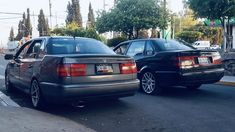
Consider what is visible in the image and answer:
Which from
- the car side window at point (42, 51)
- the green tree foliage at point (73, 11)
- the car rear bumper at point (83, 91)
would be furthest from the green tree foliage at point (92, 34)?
the green tree foliage at point (73, 11)

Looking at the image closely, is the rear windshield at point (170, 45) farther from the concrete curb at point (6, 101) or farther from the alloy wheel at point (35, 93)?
the concrete curb at point (6, 101)

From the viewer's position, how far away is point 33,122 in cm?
577

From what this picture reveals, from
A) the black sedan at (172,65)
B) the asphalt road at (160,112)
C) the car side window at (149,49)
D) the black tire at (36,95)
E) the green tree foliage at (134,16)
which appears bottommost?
the asphalt road at (160,112)

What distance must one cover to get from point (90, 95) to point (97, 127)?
0.84 meters

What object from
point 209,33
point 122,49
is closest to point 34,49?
point 122,49

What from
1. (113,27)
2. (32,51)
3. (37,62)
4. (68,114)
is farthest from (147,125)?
(113,27)

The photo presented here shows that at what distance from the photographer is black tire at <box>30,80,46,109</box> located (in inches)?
273

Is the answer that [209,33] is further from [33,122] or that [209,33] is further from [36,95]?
[33,122]

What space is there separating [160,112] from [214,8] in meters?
10.4

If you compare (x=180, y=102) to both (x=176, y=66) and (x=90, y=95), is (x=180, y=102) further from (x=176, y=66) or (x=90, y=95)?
(x=90, y=95)

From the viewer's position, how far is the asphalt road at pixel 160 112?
18.6 ft

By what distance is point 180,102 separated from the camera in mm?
7734

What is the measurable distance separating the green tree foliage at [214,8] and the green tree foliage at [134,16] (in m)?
9.49

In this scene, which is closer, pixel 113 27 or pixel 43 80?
pixel 43 80
